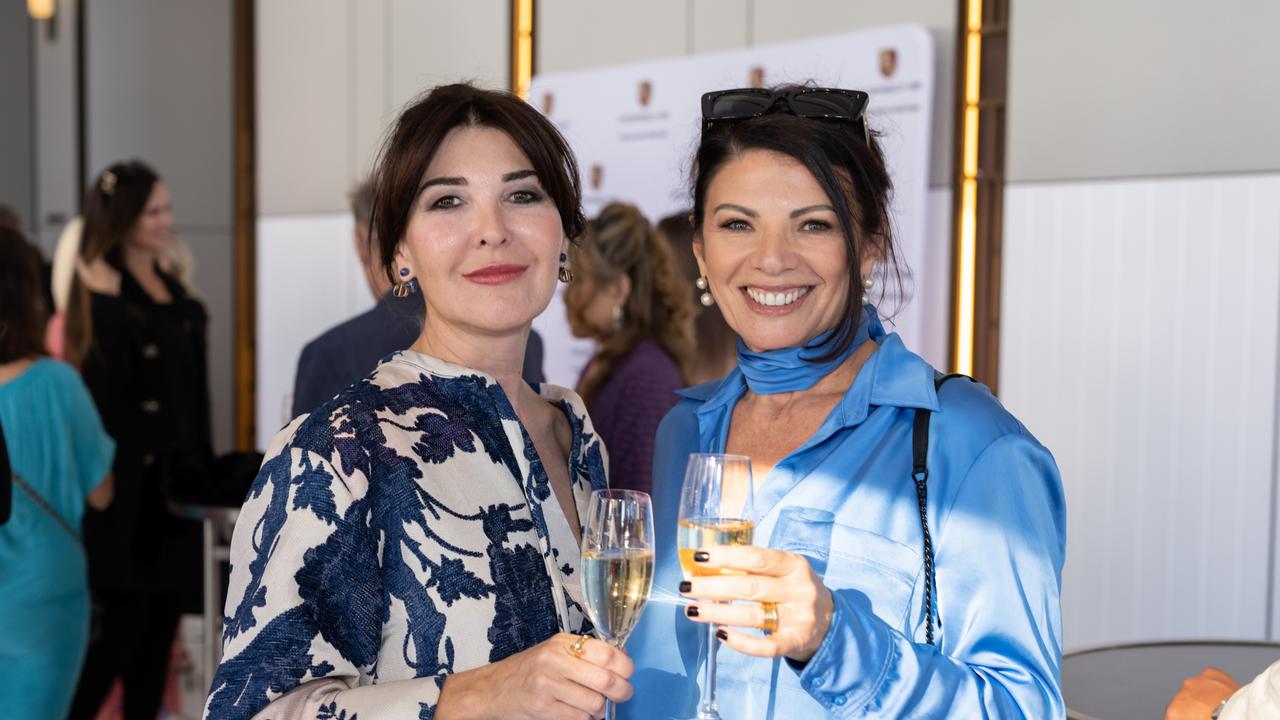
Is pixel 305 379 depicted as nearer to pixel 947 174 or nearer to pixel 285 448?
pixel 285 448

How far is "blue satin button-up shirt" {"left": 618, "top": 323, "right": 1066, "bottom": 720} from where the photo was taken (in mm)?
1352

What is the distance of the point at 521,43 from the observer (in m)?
5.77

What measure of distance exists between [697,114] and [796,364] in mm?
3153

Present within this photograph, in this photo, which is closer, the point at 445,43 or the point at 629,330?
the point at 629,330

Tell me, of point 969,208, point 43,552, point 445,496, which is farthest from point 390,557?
point 969,208

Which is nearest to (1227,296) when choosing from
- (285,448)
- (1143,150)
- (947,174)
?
(1143,150)

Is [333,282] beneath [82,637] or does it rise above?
above

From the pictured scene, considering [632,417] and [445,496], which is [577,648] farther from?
[632,417]

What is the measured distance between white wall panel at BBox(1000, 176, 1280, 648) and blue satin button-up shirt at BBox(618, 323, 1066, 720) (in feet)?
8.04

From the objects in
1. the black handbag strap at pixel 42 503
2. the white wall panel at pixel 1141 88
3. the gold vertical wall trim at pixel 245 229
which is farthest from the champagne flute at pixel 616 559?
the gold vertical wall trim at pixel 245 229

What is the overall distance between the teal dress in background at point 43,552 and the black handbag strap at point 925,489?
2731mm

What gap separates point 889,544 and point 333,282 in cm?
539

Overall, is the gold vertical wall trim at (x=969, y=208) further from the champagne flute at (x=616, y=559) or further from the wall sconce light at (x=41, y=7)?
the wall sconce light at (x=41, y=7)

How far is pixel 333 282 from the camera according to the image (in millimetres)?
6449
